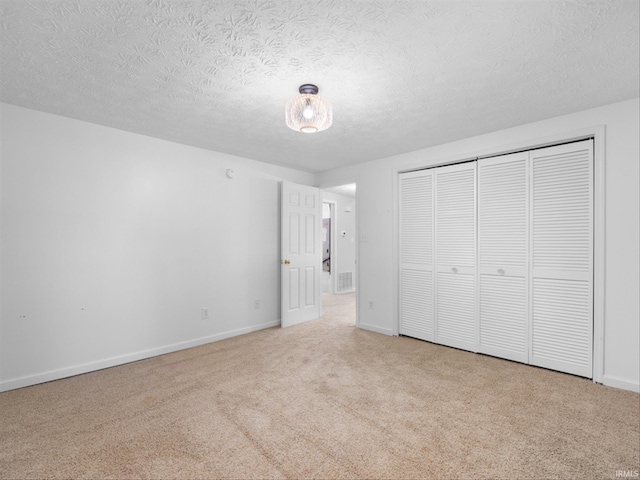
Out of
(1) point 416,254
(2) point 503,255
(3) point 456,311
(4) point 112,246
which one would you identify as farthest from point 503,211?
(4) point 112,246

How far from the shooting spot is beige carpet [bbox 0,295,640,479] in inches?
67.4

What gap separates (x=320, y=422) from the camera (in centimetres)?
212

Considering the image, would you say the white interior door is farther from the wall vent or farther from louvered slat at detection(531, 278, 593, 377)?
louvered slat at detection(531, 278, 593, 377)

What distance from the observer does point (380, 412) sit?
88.0 inches

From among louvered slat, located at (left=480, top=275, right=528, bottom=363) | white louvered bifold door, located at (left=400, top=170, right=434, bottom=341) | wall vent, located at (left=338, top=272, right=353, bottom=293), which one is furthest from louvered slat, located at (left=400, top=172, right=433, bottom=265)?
wall vent, located at (left=338, top=272, right=353, bottom=293)

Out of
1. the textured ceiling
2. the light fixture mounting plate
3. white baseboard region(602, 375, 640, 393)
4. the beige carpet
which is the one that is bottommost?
the beige carpet

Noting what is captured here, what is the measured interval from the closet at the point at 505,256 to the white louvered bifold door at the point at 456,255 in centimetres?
1

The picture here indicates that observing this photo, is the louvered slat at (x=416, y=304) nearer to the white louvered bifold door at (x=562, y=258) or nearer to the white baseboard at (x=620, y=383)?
the white louvered bifold door at (x=562, y=258)

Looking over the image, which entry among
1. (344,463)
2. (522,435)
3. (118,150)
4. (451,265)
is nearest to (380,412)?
(344,463)

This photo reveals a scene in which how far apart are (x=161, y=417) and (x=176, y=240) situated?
75.2 inches

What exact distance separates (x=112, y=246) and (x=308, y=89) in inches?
95.2

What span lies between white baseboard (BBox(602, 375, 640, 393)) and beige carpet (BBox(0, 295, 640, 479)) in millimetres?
54

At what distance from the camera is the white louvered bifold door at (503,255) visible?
312 centimetres
